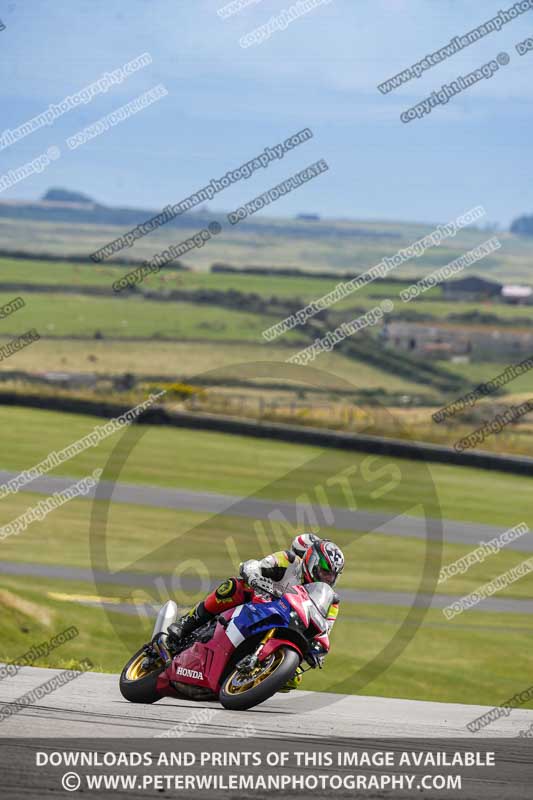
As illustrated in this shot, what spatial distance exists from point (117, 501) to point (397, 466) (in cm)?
1346

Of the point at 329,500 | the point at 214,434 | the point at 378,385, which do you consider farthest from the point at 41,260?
the point at 329,500

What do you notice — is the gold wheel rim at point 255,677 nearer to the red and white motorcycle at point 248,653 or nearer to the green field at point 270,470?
the red and white motorcycle at point 248,653

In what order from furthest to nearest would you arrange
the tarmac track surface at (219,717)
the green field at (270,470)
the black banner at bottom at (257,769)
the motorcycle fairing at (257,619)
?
1. the green field at (270,470)
2. the motorcycle fairing at (257,619)
3. the tarmac track surface at (219,717)
4. the black banner at bottom at (257,769)

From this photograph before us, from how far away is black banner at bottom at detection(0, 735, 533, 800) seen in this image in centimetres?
650

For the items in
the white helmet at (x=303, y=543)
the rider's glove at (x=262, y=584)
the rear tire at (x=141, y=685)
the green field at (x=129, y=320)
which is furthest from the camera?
the green field at (x=129, y=320)

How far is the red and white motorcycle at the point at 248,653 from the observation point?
27.6 feet

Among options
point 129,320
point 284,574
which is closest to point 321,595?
point 284,574

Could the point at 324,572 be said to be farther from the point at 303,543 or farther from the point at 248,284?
the point at 248,284

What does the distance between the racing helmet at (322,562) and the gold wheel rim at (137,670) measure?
5.01 ft

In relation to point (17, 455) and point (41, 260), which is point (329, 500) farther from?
point (41, 260)

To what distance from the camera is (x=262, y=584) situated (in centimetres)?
886

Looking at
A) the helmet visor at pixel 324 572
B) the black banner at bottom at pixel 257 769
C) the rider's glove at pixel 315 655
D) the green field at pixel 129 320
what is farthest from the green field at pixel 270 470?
the green field at pixel 129 320

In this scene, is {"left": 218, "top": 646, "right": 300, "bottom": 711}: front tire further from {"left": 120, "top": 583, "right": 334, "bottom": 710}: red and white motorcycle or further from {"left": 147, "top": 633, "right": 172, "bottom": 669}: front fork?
{"left": 147, "top": 633, "right": 172, "bottom": 669}: front fork

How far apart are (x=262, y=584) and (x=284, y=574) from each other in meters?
0.42
